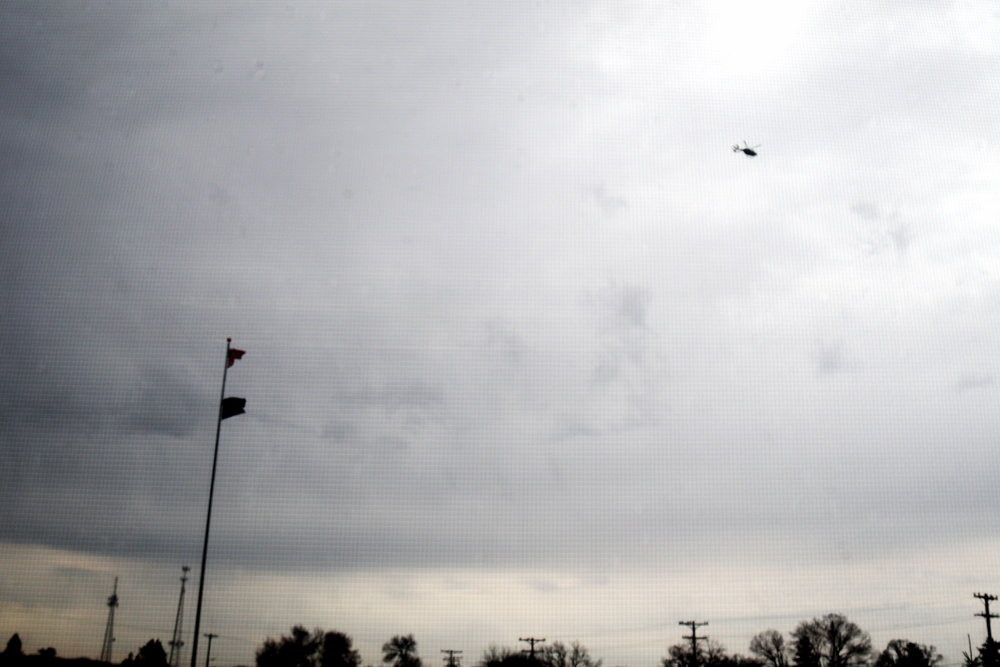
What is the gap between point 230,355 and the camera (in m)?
39.4

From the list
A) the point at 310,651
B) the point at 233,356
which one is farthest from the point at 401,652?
the point at 233,356

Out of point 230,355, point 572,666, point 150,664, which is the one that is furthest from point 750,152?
point 572,666

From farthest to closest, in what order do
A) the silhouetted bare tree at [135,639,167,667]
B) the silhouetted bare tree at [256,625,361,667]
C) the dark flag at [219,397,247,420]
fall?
the silhouetted bare tree at [256,625,361,667], the silhouetted bare tree at [135,639,167,667], the dark flag at [219,397,247,420]

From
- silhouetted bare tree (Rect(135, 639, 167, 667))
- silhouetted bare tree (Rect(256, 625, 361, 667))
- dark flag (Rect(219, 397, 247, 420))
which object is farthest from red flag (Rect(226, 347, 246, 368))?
silhouetted bare tree (Rect(256, 625, 361, 667))

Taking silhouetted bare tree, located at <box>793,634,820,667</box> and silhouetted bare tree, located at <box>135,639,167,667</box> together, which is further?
silhouetted bare tree, located at <box>793,634,820,667</box>

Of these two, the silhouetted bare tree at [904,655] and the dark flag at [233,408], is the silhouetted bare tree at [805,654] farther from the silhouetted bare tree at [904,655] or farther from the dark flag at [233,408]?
the dark flag at [233,408]

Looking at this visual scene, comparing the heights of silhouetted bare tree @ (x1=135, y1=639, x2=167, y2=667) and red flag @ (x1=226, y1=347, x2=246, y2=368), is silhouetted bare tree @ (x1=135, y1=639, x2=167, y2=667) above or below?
below

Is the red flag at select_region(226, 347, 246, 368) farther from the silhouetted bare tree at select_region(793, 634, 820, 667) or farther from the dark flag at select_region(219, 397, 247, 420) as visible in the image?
the silhouetted bare tree at select_region(793, 634, 820, 667)

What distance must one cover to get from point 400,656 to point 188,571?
148ft

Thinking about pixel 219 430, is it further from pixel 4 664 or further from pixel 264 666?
pixel 264 666

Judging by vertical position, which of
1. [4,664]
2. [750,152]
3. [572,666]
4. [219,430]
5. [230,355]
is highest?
[750,152]

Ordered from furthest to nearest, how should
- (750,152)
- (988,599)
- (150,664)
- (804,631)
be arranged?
(804,631) < (988,599) < (150,664) < (750,152)

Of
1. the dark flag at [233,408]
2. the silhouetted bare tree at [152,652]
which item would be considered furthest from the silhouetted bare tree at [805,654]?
the dark flag at [233,408]

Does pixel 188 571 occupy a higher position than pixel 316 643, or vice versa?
pixel 188 571
